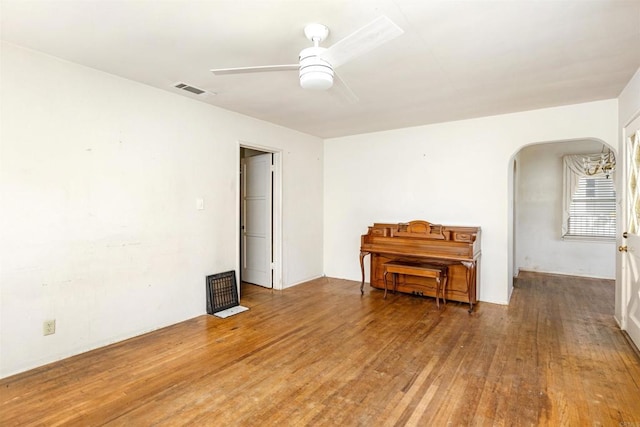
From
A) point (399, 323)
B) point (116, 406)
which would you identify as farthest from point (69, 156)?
point (399, 323)

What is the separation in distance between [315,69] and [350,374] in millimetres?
2171

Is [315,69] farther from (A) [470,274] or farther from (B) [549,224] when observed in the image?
(B) [549,224]

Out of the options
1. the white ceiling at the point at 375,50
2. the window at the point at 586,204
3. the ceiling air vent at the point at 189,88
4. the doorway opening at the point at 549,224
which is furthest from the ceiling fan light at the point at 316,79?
the window at the point at 586,204

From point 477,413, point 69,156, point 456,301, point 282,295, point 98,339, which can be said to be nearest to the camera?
point 477,413

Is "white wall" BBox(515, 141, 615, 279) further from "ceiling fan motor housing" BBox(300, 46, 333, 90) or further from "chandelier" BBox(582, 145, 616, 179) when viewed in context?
"ceiling fan motor housing" BBox(300, 46, 333, 90)

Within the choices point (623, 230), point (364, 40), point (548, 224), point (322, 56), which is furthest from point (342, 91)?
point (548, 224)

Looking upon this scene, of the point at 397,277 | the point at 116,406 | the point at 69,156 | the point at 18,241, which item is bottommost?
the point at 116,406

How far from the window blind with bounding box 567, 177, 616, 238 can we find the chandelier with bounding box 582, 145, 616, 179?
14cm

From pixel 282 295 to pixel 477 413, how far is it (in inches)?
117

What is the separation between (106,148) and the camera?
2.90 m

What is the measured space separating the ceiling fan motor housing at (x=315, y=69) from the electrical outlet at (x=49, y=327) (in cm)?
274

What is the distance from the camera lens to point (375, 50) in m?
2.42

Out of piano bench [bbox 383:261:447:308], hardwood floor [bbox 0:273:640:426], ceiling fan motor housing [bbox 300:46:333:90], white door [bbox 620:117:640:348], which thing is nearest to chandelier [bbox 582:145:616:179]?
white door [bbox 620:117:640:348]

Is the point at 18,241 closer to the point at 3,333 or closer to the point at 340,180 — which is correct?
the point at 3,333
